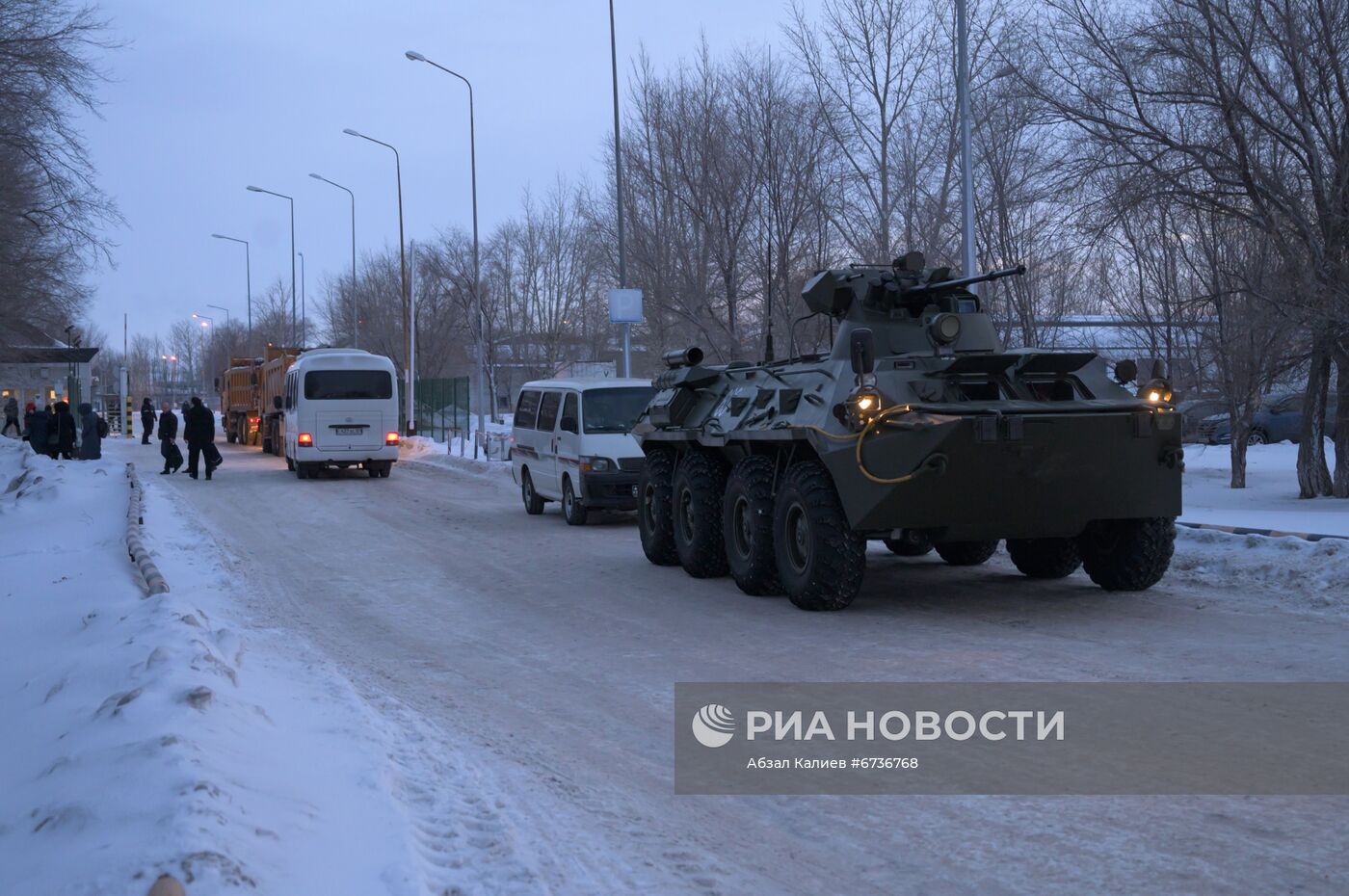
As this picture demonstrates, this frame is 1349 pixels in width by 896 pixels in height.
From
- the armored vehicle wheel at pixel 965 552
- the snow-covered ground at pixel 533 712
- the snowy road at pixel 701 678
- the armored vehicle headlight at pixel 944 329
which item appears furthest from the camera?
the armored vehicle wheel at pixel 965 552

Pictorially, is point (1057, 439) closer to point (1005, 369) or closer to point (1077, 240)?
point (1005, 369)

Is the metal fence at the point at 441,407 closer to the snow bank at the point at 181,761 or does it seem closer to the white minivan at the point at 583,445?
the white minivan at the point at 583,445

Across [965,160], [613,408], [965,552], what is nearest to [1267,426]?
[965,160]

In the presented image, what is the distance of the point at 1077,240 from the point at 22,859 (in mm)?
17595

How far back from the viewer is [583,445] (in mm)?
16766

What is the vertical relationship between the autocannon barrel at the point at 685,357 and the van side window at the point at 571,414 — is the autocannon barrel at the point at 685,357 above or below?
above

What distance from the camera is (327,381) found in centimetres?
2692

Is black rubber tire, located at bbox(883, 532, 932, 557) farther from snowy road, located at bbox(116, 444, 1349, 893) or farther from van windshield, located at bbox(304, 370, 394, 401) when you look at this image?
van windshield, located at bbox(304, 370, 394, 401)

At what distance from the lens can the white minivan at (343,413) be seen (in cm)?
2647

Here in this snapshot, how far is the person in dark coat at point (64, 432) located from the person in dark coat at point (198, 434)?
688 centimetres

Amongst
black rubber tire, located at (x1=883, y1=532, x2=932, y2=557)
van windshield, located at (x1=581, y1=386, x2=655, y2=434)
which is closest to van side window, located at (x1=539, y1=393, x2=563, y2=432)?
van windshield, located at (x1=581, y1=386, x2=655, y2=434)

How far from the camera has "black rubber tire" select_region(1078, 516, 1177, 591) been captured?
10.2 meters

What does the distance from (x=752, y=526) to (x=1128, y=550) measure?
298 cm

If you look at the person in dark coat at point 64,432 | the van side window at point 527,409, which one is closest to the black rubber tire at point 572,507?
the van side window at point 527,409
